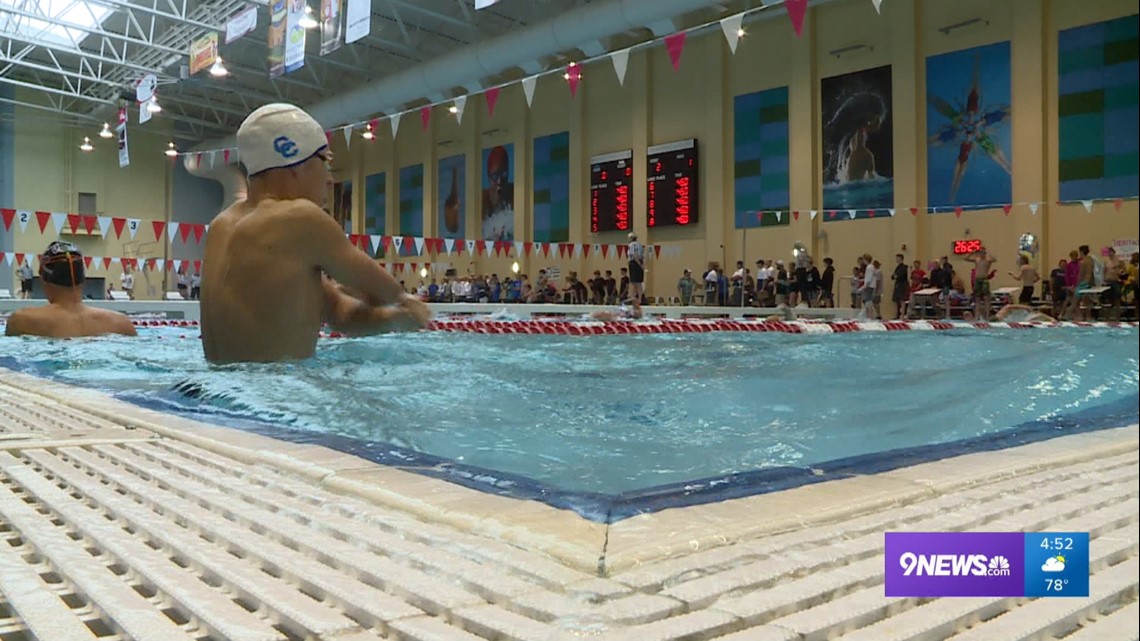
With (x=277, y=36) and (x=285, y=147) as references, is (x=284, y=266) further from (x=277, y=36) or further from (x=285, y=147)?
(x=277, y=36)

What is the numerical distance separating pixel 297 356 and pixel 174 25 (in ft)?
62.1

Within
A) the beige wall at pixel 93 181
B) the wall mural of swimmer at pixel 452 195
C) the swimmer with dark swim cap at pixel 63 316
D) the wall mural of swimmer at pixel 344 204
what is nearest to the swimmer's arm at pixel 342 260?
the swimmer with dark swim cap at pixel 63 316

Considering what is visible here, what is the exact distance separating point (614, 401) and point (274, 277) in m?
1.35

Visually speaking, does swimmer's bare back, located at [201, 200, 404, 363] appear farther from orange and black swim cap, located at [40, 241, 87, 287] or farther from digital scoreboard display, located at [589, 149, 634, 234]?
digital scoreboard display, located at [589, 149, 634, 234]

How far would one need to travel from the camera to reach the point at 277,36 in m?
12.3

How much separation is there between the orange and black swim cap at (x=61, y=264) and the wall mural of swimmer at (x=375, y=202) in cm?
2056

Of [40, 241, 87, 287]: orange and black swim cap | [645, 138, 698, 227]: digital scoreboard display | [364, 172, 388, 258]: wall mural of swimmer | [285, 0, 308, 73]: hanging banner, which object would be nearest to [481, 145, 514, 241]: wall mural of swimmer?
[364, 172, 388, 258]: wall mural of swimmer

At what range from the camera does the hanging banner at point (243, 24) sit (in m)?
13.5

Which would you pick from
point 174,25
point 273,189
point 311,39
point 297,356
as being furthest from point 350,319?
point 174,25

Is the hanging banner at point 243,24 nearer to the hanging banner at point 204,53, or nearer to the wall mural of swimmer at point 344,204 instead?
the hanging banner at point 204,53

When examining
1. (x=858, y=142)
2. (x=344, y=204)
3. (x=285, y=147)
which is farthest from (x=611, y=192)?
(x=285, y=147)

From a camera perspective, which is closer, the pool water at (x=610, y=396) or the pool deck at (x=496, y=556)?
the pool deck at (x=496, y=556)

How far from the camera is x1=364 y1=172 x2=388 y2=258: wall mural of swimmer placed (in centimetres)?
2524

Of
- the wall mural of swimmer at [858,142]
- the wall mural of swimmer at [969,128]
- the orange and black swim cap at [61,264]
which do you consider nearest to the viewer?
the orange and black swim cap at [61,264]
